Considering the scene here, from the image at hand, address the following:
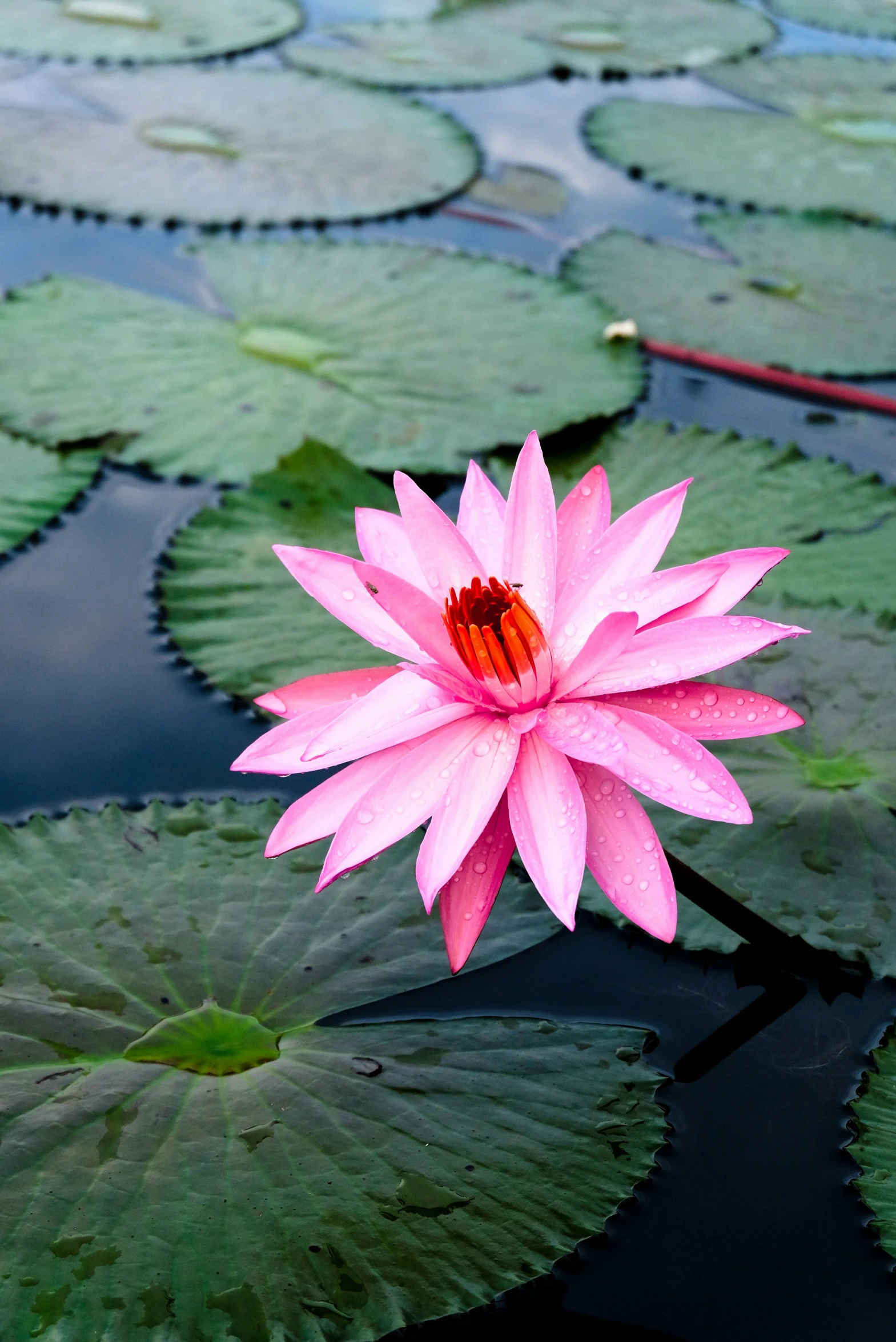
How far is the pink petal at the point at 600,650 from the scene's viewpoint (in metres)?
1.03

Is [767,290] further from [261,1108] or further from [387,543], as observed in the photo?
[261,1108]

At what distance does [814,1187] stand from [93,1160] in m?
0.79

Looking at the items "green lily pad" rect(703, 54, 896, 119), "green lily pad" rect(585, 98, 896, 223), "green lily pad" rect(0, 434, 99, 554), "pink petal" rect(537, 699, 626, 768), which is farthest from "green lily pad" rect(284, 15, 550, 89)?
"pink petal" rect(537, 699, 626, 768)

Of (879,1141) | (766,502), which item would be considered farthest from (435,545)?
(766,502)

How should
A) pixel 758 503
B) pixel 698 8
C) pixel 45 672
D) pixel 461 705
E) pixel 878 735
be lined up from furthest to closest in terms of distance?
pixel 698 8
pixel 758 503
pixel 45 672
pixel 878 735
pixel 461 705

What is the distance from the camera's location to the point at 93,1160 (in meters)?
1.18

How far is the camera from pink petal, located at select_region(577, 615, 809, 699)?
1099 mm

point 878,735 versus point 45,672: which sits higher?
point 878,735

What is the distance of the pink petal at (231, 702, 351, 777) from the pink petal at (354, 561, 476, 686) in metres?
0.11

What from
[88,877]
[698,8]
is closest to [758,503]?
[88,877]

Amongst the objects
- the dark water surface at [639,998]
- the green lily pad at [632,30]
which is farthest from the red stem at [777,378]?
the green lily pad at [632,30]

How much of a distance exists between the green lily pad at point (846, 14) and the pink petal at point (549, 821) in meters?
5.33

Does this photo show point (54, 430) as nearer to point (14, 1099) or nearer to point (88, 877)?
point (88, 877)

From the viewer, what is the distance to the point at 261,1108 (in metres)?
1.24
